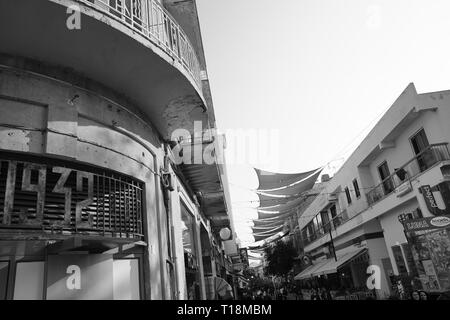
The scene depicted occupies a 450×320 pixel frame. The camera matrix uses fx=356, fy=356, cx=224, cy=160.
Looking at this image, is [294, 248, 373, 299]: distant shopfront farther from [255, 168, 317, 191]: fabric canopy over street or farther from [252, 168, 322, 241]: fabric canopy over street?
[255, 168, 317, 191]: fabric canopy over street

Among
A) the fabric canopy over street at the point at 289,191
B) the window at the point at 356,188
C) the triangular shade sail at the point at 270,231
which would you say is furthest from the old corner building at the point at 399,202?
the triangular shade sail at the point at 270,231

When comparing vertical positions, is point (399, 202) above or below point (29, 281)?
above

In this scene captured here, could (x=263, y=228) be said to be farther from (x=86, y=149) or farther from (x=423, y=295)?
(x=86, y=149)

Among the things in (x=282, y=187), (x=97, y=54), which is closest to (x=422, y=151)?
(x=97, y=54)

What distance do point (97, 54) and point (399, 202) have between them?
639 inches

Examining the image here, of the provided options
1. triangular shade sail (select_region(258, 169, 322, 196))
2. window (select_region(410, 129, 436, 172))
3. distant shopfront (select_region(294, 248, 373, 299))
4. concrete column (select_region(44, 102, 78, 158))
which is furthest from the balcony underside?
triangular shade sail (select_region(258, 169, 322, 196))

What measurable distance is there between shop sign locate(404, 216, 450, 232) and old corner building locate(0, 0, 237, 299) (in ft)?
20.6

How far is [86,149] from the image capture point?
5.66 meters

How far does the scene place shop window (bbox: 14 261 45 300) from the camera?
461 cm

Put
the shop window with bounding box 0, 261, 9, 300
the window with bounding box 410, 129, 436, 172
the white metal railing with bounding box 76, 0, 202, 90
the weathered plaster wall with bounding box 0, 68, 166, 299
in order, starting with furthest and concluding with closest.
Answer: the window with bounding box 410, 129, 436, 172 → the white metal railing with bounding box 76, 0, 202, 90 → the weathered plaster wall with bounding box 0, 68, 166, 299 → the shop window with bounding box 0, 261, 9, 300

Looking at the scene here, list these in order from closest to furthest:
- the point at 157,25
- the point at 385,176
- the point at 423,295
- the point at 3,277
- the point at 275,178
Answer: the point at 3,277 < the point at 157,25 < the point at 423,295 < the point at 385,176 < the point at 275,178

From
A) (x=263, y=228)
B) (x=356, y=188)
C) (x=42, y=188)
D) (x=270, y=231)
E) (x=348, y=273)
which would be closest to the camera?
(x=42, y=188)
